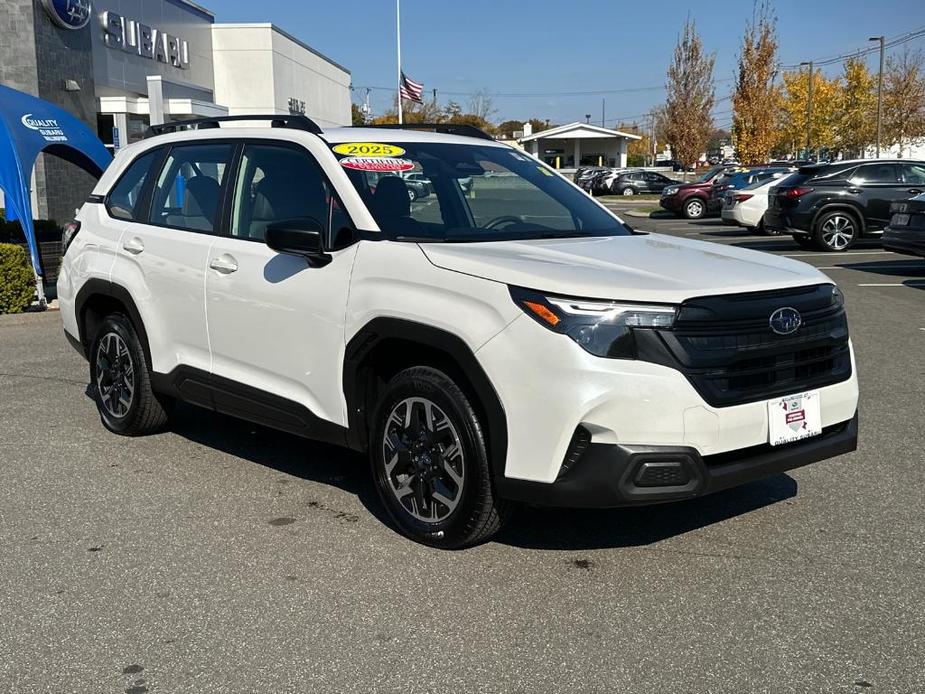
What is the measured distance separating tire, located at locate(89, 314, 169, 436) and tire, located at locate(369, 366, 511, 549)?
2.07m

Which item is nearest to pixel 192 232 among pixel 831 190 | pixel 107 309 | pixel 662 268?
pixel 107 309

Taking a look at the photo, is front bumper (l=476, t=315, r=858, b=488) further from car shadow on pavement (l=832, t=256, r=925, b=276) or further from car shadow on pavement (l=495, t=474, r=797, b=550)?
car shadow on pavement (l=832, t=256, r=925, b=276)

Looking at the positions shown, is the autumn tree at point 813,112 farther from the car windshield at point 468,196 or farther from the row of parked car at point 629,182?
the car windshield at point 468,196

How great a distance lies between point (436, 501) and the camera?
4203 millimetres

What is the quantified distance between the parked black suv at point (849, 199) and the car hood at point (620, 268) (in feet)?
48.5

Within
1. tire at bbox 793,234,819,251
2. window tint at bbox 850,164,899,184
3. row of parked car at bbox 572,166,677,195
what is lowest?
tire at bbox 793,234,819,251

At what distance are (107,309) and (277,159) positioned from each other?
77.2 inches

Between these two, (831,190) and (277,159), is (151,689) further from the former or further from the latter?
(831,190)

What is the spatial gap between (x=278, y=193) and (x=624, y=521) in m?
2.39

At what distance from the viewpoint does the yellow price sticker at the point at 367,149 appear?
4.81m

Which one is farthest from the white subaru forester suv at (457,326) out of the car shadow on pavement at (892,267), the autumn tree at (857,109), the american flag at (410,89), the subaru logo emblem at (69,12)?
the autumn tree at (857,109)

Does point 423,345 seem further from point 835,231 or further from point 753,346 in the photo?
point 835,231

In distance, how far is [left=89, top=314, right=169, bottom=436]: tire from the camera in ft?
19.2

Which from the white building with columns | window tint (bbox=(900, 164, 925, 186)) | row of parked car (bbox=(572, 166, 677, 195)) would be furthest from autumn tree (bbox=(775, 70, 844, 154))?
window tint (bbox=(900, 164, 925, 186))
